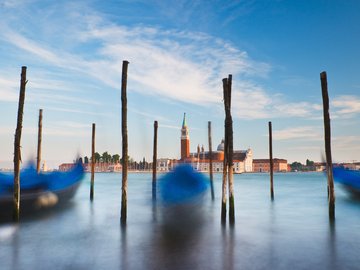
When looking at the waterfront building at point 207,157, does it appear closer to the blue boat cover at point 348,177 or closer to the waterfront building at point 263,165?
the waterfront building at point 263,165

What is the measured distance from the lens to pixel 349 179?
64.7 ft

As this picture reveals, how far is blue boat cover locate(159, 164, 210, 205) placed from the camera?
14.3 m

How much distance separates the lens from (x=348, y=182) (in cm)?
1989

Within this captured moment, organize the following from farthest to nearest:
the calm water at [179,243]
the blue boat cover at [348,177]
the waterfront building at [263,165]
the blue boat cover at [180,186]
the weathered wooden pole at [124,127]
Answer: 1. the waterfront building at [263,165]
2. the blue boat cover at [348,177]
3. the blue boat cover at [180,186]
4. the weathered wooden pole at [124,127]
5. the calm water at [179,243]

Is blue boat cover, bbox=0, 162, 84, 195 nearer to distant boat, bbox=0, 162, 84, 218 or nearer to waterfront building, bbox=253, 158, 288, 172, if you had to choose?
distant boat, bbox=0, 162, 84, 218

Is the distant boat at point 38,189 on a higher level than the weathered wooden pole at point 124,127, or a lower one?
lower

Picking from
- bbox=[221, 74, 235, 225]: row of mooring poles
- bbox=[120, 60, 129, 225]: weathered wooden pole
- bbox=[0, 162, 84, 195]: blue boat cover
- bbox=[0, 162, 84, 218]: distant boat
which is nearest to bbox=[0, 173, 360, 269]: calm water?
bbox=[0, 162, 84, 218]: distant boat

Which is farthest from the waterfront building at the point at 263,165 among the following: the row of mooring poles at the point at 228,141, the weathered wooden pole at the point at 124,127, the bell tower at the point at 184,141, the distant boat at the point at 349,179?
Result: the weathered wooden pole at the point at 124,127

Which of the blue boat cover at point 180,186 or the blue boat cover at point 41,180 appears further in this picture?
the blue boat cover at point 180,186

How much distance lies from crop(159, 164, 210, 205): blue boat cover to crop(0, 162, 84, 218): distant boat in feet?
15.7

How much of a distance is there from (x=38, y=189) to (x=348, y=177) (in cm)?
1645

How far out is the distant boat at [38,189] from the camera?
11.3 metres

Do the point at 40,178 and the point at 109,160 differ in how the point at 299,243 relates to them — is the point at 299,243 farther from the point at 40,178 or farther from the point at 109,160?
the point at 109,160

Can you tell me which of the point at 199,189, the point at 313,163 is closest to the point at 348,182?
the point at 199,189
